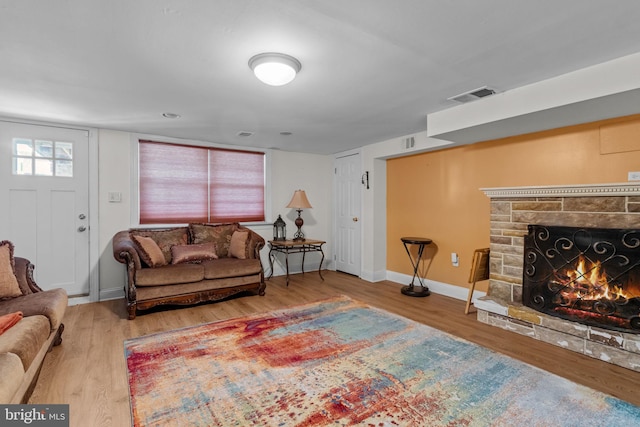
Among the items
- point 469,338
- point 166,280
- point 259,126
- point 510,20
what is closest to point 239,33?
point 510,20

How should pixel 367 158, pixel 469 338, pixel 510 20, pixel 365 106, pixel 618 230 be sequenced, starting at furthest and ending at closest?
pixel 367 158 → pixel 365 106 → pixel 469 338 → pixel 618 230 → pixel 510 20

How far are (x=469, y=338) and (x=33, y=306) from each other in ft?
11.2

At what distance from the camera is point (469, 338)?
2.76 meters

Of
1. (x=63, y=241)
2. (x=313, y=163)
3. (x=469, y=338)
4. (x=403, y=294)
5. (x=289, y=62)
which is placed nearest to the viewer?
(x=289, y=62)

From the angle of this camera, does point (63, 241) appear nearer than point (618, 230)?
No

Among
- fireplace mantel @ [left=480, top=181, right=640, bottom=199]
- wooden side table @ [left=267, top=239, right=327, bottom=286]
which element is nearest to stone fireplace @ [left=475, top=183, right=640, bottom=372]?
fireplace mantel @ [left=480, top=181, right=640, bottom=199]

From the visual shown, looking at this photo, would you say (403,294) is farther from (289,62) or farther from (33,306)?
(33,306)

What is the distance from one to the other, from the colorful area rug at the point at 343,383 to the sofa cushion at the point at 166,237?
4.59ft

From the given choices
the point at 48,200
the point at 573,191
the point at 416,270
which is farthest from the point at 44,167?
the point at 573,191

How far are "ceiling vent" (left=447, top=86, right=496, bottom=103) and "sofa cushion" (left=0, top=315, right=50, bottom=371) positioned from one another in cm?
354

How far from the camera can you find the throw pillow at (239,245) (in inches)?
165

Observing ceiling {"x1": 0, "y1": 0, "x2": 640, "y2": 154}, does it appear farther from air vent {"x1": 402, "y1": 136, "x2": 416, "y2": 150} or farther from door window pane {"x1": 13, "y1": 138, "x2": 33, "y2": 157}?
air vent {"x1": 402, "y1": 136, "x2": 416, "y2": 150}

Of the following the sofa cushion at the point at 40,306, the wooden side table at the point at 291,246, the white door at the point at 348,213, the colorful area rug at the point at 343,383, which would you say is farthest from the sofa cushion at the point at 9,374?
the white door at the point at 348,213

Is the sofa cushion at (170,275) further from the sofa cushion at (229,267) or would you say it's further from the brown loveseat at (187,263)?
the sofa cushion at (229,267)
